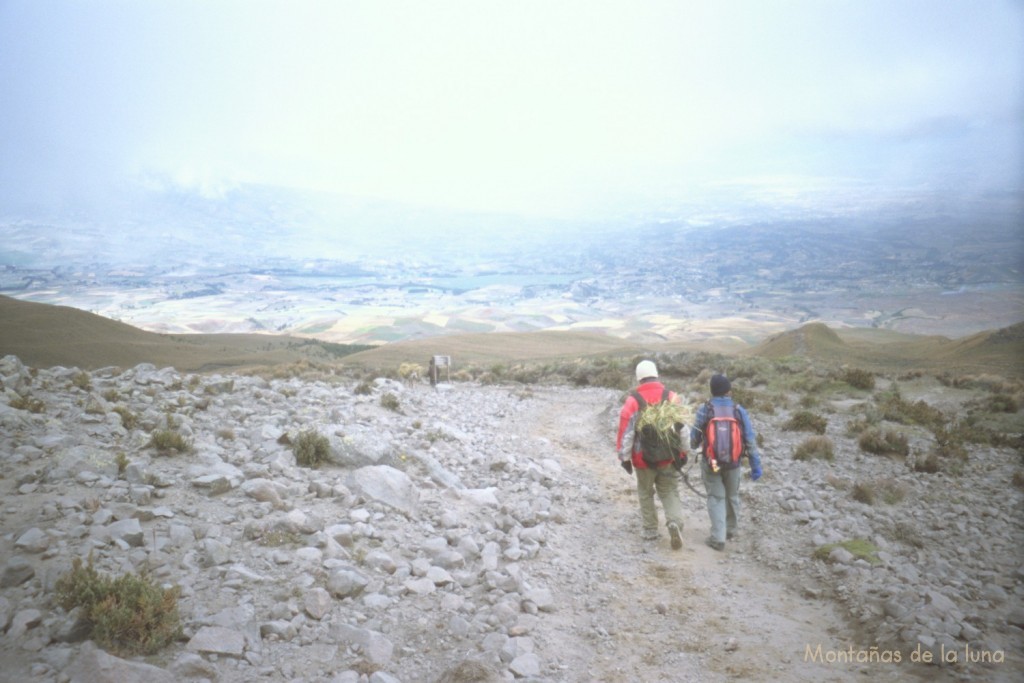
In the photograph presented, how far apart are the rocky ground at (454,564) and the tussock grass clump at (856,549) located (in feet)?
0.43

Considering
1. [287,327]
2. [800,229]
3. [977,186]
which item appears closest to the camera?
[287,327]

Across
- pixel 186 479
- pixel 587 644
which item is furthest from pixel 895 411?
pixel 186 479

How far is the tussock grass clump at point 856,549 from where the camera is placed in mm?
7234

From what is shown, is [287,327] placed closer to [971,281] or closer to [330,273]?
[330,273]

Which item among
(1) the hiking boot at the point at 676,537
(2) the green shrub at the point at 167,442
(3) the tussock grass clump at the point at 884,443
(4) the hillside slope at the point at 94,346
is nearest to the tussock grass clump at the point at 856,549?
(1) the hiking boot at the point at 676,537

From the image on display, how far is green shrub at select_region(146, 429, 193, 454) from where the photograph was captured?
8.07 meters

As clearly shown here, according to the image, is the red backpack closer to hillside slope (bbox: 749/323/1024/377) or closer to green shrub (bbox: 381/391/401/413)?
green shrub (bbox: 381/391/401/413)

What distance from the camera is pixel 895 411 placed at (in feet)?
49.7

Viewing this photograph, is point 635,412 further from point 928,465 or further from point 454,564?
point 928,465

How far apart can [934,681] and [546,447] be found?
957 centimetres

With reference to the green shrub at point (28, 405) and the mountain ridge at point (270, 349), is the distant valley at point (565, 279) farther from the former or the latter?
the green shrub at point (28, 405)

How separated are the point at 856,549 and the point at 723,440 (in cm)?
214

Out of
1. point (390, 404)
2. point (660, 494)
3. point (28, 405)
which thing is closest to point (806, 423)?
point (660, 494)

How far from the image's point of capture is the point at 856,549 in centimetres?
745
